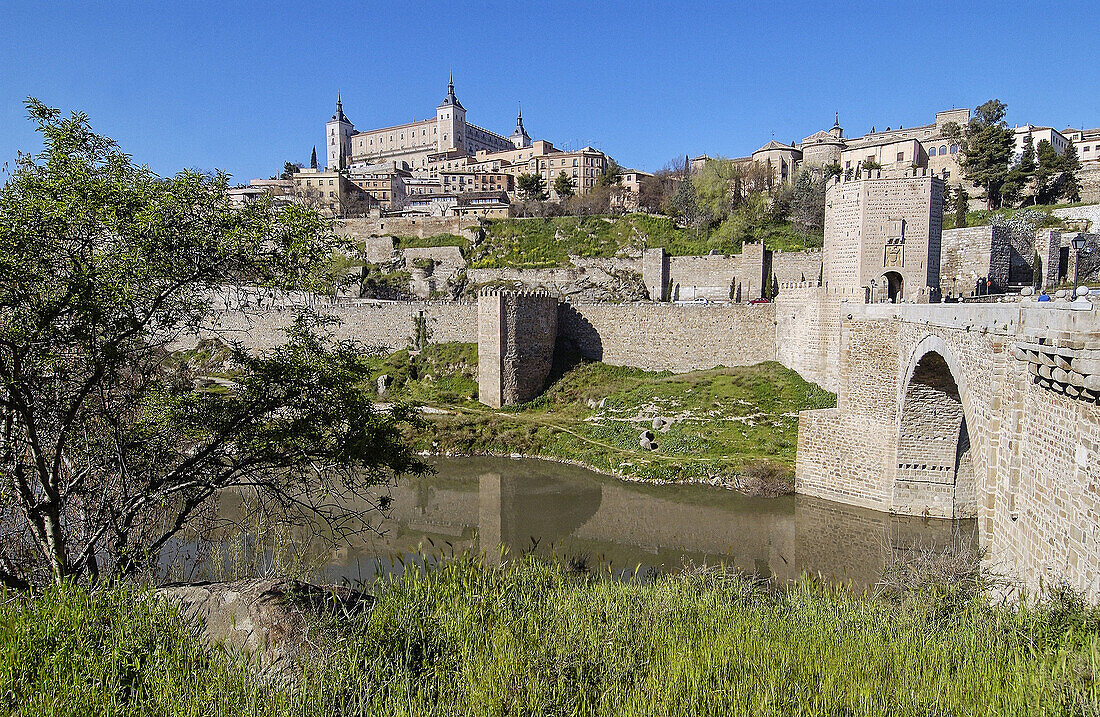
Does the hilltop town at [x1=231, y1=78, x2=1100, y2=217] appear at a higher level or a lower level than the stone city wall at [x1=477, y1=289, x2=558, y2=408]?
higher

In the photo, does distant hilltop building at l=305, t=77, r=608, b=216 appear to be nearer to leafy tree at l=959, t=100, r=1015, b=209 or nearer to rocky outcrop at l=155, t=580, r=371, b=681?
leafy tree at l=959, t=100, r=1015, b=209

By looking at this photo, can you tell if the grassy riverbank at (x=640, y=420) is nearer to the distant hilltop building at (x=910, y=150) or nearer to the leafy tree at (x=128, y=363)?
the leafy tree at (x=128, y=363)

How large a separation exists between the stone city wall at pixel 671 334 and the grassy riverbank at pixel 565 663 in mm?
21166

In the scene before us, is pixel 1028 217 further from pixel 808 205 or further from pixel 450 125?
pixel 450 125

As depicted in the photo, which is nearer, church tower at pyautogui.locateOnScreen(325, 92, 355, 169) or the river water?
the river water

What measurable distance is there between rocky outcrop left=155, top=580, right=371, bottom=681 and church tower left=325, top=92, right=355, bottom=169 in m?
116

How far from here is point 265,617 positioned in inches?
207

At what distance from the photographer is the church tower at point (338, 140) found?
112250 mm

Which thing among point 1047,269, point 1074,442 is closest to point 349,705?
point 1074,442

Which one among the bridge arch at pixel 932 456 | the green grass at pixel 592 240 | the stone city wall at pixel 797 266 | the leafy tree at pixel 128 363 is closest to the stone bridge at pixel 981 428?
the bridge arch at pixel 932 456

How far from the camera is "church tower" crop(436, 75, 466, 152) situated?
10481cm

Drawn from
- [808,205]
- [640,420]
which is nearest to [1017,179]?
[808,205]

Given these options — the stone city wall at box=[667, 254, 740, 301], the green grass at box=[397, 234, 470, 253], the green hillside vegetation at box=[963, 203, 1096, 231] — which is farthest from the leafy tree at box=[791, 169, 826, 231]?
the green grass at box=[397, 234, 470, 253]

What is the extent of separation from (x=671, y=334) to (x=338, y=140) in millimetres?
100765
